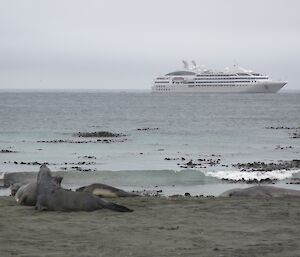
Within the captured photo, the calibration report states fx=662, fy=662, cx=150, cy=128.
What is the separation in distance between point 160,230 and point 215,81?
459 ft

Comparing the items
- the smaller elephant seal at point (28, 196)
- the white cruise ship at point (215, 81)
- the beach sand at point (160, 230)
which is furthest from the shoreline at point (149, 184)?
the white cruise ship at point (215, 81)

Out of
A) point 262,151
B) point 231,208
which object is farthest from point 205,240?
point 262,151

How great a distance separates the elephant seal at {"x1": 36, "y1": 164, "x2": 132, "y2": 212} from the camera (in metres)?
9.73

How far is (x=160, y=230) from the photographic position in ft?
26.8

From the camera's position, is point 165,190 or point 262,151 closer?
point 165,190

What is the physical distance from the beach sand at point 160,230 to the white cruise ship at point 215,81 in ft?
442

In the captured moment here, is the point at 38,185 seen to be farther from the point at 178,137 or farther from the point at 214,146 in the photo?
the point at 178,137

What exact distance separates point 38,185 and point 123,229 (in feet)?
8.58

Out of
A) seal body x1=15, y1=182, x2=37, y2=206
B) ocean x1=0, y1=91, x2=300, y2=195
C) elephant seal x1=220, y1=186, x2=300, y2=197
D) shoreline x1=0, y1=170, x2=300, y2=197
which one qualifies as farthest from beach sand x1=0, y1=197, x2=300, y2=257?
ocean x1=0, y1=91, x2=300, y2=195

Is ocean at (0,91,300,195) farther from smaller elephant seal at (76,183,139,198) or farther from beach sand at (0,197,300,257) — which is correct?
beach sand at (0,197,300,257)

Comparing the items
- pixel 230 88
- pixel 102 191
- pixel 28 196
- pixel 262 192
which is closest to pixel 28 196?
pixel 28 196

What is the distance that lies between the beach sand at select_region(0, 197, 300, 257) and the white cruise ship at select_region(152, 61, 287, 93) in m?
135

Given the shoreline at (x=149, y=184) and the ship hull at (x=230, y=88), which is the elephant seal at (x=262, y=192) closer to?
the shoreline at (x=149, y=184)

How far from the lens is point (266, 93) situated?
15962 cm
